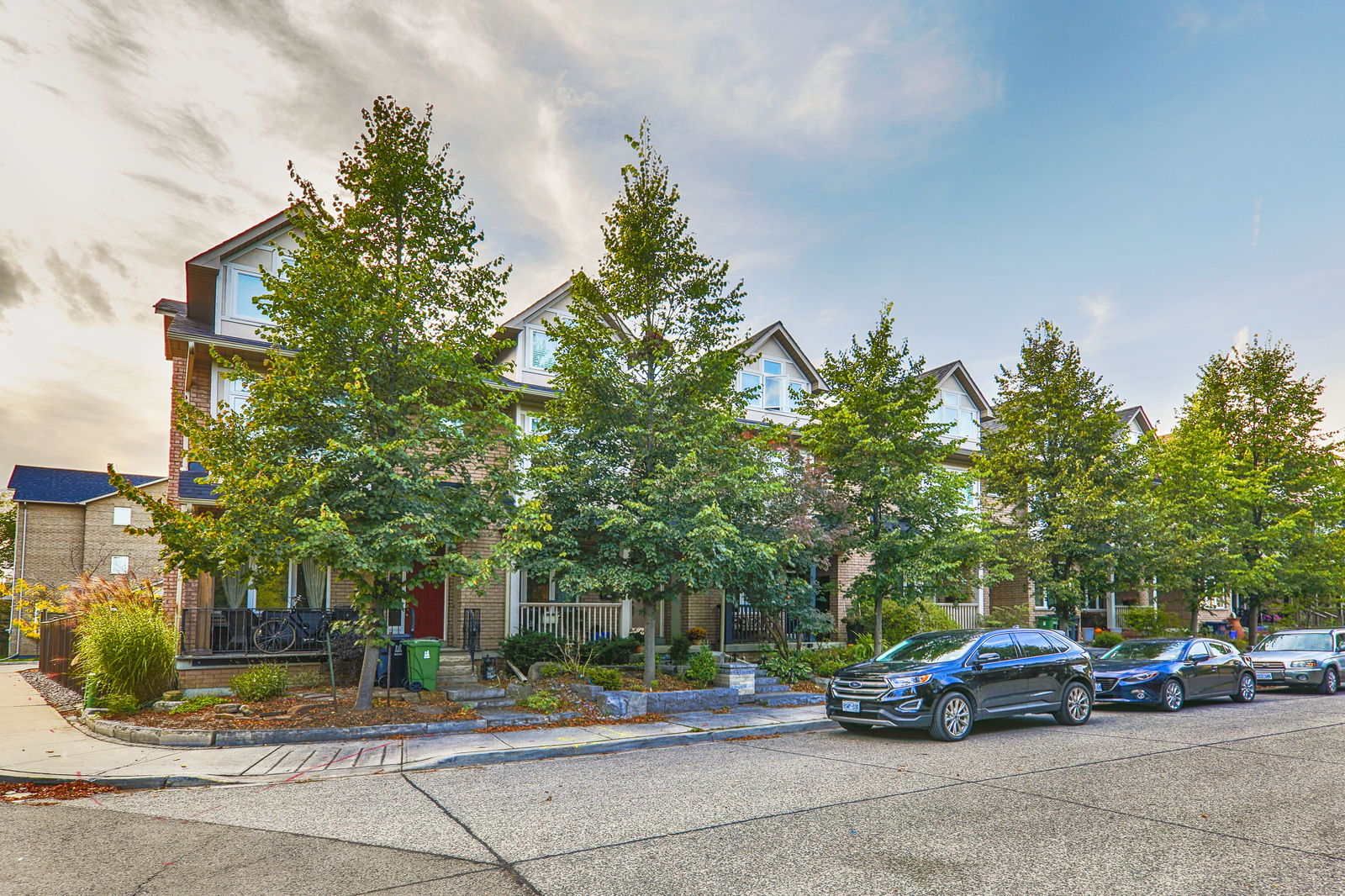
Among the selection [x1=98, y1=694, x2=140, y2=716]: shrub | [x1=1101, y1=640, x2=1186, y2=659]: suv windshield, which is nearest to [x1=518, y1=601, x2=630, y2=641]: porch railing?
[x1=98, y1=694, x2=140, y2=716]: shrub

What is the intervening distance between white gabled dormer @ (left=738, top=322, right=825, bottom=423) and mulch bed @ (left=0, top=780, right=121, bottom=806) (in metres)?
18.2

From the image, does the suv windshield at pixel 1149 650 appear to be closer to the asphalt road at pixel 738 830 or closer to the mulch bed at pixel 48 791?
the asphalt road at pixel 738 830

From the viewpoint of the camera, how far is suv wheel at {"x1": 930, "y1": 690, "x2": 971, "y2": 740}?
11133 mm

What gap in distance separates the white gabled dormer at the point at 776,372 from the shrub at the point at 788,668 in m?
8.59

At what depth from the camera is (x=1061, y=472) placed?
21.0 meters

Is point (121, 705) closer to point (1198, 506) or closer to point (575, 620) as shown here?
point (575, 620)

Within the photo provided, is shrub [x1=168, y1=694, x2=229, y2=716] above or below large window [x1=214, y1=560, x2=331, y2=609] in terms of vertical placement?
below

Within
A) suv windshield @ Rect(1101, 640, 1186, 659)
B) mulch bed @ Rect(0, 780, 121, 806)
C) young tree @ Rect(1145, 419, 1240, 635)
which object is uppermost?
young tree @ Rect(1145, 419, 1240, 635)

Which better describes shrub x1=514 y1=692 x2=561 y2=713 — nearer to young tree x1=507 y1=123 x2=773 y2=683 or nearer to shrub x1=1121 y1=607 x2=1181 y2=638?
young tree x1=507 y1=123 x2=773 y2=683

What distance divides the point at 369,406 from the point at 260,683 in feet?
17.1

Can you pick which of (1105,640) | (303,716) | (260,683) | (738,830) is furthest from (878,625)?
(1105,640)

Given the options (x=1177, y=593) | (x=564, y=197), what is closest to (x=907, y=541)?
(x=564, y=197)

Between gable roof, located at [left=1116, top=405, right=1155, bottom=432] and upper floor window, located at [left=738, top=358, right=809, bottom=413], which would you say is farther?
gable roof, located at [left=1116, top=405, right=1155, bottom=432]

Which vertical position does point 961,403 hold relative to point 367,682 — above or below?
above
